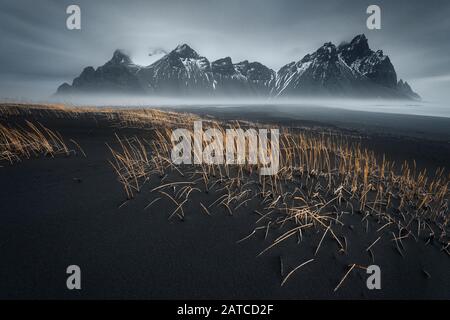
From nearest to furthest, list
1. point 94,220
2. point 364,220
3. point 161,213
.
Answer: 1. point 94,220
2. point 161,213
3. point 364,220

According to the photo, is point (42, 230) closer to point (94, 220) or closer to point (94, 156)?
point (94, 220)

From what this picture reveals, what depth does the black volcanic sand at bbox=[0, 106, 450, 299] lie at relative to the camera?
2.35 meters

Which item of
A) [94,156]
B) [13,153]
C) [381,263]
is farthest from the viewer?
[94,156]

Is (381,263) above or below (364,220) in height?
below

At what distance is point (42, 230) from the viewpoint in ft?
9.55

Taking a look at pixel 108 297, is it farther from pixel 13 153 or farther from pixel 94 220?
pixel 13 153

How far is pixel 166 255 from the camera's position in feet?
8.91

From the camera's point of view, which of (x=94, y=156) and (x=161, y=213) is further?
(x=94, y=156)

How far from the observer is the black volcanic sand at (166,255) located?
2.35m
